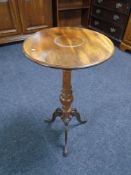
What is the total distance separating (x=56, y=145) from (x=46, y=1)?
6.89 ft

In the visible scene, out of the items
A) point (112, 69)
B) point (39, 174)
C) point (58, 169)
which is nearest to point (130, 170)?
point (58, 169)

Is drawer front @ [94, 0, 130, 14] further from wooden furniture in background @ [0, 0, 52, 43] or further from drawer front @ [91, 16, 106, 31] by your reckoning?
wooden furniture in background @ [0, 0, 52, 43]

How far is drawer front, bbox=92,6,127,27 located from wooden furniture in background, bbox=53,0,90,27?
0.63 ft

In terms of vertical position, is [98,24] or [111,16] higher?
[111,16]

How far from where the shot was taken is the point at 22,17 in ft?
7.89

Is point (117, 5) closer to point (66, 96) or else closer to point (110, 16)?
point (110, 16)

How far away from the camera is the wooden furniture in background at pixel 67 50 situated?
81 centimetres

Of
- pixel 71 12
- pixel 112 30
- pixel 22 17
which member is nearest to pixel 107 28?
pixel 112 30

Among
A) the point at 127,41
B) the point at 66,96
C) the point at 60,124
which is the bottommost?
the point at 60,124

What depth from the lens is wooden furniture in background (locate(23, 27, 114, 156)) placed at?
0.81 metres

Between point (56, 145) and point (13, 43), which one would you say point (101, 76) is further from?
point (13, 43)

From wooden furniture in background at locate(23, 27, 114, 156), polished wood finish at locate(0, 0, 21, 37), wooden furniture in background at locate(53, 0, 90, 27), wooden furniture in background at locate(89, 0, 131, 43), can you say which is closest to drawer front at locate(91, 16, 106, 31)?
wooden furniture in background at locate(89, 0, 131, 43)

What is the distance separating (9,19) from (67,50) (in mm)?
1834

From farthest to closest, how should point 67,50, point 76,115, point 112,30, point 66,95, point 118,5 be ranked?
point 112,30, point 118,5, point 76,115, point 66,95, point 67,50
